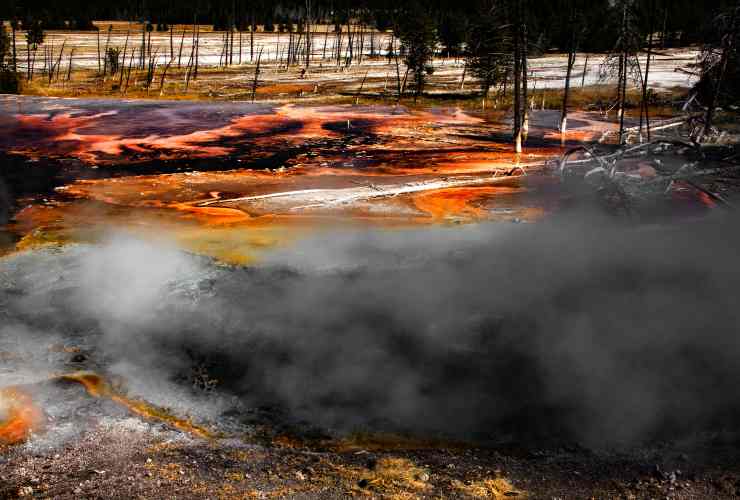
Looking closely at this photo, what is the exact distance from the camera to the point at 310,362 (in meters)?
9.78

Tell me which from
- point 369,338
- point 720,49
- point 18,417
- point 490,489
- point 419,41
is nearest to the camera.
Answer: point 490,489

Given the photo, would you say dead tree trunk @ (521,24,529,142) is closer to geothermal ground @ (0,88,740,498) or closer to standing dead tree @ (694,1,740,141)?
standing dead tree @ (694,1,740,141)

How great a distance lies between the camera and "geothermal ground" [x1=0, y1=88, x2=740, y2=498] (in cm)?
730

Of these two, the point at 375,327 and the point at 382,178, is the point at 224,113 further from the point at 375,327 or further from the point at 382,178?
the point at 375,327

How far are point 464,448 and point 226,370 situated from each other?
3504mm

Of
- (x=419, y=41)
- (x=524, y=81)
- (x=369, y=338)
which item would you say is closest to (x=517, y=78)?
(x=524, y=81)

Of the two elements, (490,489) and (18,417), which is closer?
(490,489)

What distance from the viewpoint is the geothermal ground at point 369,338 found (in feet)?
24.0

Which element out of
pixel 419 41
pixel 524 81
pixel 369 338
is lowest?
pixel 369 338

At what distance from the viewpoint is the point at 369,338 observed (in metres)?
10.5

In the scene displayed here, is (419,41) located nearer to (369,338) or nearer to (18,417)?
(369,338)

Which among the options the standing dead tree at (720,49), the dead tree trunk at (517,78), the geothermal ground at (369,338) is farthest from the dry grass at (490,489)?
the dead tree trunk at (517,78)

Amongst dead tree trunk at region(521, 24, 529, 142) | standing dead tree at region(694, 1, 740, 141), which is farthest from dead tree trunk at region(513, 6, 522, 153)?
standing dead tree at region(694, 1, 740, 141)

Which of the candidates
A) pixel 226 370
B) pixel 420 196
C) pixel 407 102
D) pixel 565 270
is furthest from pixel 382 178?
pixel 407 102
